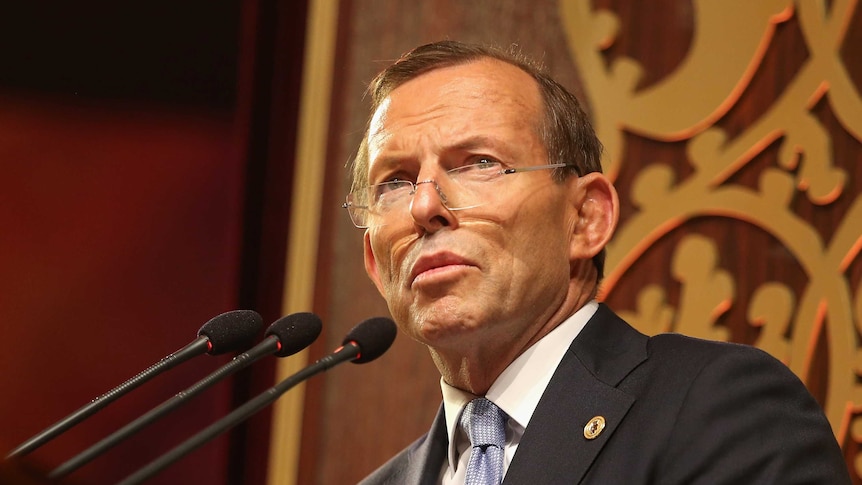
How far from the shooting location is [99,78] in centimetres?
265

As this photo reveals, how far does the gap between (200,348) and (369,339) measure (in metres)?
0.27

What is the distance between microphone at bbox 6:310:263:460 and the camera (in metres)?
1.35

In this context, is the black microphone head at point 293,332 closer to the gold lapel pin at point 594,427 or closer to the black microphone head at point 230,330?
the black microphone head at point 230,330

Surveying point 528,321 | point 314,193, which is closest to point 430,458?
point 528,321

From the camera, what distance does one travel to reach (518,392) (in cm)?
185

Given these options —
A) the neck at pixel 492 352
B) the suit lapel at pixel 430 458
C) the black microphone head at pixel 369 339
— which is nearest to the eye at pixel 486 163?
the neck at pixel 492 352

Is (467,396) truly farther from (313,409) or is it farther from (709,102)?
(709,102)

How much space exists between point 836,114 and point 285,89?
4.65 ft

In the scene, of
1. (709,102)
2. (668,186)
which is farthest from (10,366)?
(709,102)

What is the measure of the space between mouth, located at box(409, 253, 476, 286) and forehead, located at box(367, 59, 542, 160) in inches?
9.1

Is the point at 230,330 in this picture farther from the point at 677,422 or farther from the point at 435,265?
the point at 677,422

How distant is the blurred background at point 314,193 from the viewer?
2531 mm

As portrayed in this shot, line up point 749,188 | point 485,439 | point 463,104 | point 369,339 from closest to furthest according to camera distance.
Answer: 1. point 369,339
2. point 485,439
3. point 463,104
4. point 749,188

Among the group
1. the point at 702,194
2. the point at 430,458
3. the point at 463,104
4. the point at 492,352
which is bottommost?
the point at 430,458
